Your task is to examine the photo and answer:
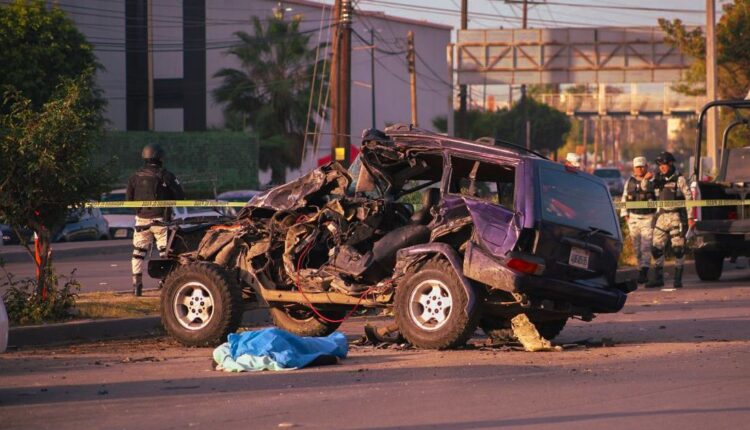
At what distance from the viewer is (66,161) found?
43.2 feet

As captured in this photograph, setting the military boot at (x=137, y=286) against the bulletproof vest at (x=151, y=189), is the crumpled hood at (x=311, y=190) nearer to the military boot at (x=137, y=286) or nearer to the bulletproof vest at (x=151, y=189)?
the bulletproof vest at (x=151, y=189)

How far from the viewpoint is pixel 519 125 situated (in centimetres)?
8938

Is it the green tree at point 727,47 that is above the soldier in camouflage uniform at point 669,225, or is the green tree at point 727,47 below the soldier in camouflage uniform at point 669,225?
above

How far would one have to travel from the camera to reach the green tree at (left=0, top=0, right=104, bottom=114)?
4488 cm

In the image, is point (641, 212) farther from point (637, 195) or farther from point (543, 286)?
point (543, 286)

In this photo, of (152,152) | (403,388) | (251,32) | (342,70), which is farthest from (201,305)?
(251,32)

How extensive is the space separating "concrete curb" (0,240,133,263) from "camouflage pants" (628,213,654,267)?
12704 millimetres

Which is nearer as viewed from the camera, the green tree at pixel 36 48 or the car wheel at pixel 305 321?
the car wheel at pixel 305 321

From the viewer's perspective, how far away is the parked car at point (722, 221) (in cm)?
1934

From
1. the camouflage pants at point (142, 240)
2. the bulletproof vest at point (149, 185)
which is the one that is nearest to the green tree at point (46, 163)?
the bulletproof vest at point (149, 185)

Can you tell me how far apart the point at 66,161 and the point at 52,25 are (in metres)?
34.6

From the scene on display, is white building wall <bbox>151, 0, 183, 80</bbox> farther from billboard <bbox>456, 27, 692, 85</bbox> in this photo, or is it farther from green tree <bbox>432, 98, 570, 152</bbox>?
green tree <bbox>432, 98, 570, 152</bbox>

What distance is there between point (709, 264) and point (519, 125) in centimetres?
6966

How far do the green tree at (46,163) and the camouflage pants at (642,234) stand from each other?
8685 mm
